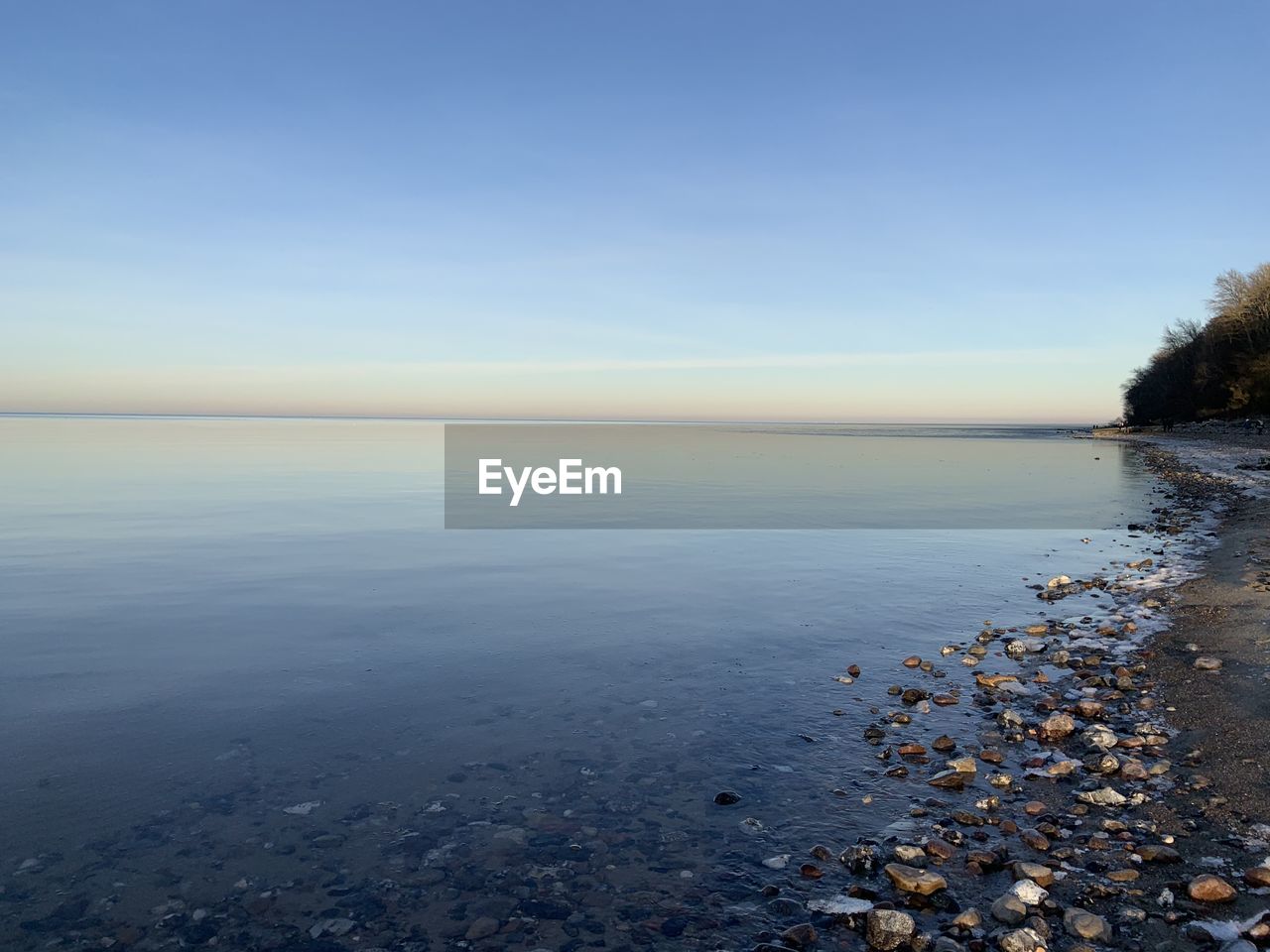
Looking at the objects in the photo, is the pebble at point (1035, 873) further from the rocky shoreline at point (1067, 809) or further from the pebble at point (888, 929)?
the pebble at point (888, 929)

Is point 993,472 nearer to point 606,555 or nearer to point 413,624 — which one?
point 606,555

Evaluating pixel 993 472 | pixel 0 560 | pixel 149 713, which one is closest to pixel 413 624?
pixel 149 713

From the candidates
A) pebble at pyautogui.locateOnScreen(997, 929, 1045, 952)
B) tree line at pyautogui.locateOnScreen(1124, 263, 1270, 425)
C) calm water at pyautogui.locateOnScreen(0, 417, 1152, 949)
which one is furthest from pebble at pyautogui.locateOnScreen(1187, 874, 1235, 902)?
tree line at pyautogui.locateOnScreen(1124, 263, 1270, 425)

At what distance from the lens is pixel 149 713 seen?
30.0 ft

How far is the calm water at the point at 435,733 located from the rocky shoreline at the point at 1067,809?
49 centimetres

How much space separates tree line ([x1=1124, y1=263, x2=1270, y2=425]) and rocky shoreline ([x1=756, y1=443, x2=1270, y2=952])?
322 feet

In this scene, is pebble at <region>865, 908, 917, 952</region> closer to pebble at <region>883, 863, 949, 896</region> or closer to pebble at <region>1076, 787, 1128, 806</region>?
pebble at <region>883, 863, 949, 896</region>

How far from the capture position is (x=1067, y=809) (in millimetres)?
6898

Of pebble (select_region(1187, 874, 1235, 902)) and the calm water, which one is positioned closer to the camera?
pebble (select_region(1187, 874, 1235, 902))

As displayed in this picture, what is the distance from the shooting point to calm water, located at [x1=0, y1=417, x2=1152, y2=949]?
579 centimetres

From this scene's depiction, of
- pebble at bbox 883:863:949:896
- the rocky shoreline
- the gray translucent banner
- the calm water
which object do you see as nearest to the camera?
the rocky shoreline

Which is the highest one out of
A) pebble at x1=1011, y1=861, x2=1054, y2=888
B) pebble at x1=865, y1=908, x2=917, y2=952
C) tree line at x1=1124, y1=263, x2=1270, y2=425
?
tree line at x1=1124, y1=263, x2=1270, y2=425

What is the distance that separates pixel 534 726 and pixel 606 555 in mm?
11580

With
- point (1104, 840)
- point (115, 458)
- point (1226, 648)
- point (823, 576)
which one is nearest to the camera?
point (1104, 840)
